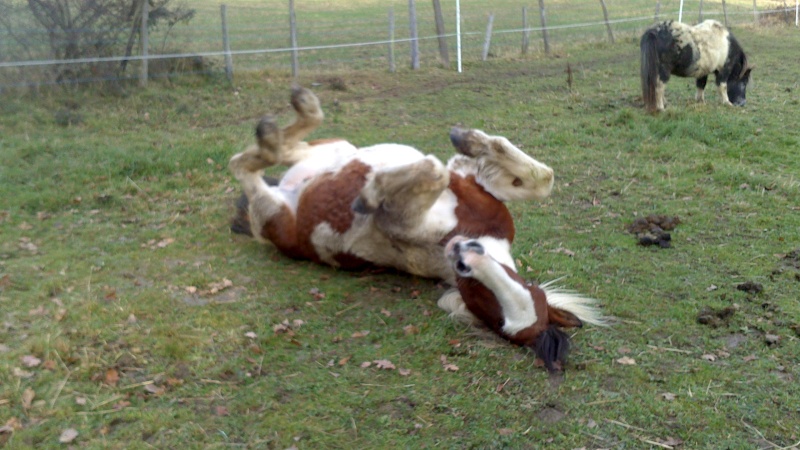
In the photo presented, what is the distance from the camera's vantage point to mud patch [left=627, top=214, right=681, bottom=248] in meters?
5.55

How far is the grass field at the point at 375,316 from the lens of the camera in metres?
3.34

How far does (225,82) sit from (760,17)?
2113 centimetres

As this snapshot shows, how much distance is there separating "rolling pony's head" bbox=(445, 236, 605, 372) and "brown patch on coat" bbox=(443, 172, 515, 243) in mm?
273

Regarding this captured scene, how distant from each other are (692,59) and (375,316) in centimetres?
854

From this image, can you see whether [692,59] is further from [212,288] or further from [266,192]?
[212,288]

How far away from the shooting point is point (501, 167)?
4.52 meters

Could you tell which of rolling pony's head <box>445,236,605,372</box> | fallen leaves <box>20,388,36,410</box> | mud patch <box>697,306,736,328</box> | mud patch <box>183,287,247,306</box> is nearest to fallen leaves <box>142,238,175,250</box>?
mud patch <box>183,287,247,306</box>


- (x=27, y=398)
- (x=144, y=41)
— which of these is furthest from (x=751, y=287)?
(x=144, y=41)

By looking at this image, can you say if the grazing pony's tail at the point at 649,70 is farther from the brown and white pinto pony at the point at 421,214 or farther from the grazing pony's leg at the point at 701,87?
the brown and white pinto pony at the point at 421,214

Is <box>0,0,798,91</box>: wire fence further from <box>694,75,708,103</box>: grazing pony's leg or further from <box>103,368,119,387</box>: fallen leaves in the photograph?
<box>103,368,119,387</box>: fallen leaves

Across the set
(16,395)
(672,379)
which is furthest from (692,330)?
(16,395)

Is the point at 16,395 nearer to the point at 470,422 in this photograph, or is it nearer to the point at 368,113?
the point at 470,422

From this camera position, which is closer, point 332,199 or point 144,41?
point 332,199

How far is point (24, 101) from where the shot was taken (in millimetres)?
9914
